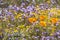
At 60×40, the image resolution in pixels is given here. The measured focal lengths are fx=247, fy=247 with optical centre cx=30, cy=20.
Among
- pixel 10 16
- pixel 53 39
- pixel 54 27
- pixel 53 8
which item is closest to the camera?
pixel 53 39

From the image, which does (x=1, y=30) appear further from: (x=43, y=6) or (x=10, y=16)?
(x=43, y=6)

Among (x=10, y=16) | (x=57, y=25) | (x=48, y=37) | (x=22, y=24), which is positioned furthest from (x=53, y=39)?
(x=10, y=16)

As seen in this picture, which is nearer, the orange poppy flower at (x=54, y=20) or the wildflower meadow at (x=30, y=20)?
the wildflower meadow at (x=30, y=20)

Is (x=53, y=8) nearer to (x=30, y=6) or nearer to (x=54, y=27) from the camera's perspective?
(x=30, y=6)

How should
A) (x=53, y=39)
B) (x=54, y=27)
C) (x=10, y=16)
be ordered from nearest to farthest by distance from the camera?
(x=53, y=39)
(x=54, y=27)
(x=10, y=16)

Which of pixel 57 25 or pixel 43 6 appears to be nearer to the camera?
pixel 57 25

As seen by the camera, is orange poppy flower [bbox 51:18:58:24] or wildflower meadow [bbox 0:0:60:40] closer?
wildflower meadow [bbox 0:0:60:40]

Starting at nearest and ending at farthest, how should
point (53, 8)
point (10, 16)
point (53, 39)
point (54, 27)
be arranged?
point (53, 39), point (54, 27), point (10, 16), point (53, 8)

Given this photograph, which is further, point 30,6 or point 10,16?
point 30,6

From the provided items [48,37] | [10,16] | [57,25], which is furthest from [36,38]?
[10,16]
